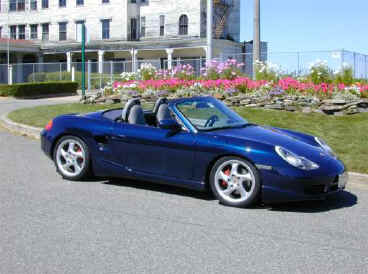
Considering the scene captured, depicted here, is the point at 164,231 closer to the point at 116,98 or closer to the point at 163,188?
the point at 163,188

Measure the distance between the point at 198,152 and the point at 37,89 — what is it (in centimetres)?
2829

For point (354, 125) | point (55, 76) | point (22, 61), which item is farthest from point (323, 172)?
point (22, 61)

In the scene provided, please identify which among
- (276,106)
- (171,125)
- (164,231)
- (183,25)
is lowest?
(164,231)

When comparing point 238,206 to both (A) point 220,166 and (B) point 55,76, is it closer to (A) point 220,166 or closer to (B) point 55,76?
(A) point 220,166

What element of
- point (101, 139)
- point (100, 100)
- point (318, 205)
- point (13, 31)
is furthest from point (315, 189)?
point (13, 31)

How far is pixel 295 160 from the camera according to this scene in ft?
21.0

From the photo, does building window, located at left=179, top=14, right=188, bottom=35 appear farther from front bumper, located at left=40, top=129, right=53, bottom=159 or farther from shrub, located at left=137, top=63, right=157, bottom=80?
front bumper, located at left=40, top=129, right=53, bottom=159

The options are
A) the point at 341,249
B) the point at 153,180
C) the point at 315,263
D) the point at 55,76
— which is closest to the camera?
the point at 315,263

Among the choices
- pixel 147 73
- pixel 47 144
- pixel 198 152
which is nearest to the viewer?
pixel 198 152

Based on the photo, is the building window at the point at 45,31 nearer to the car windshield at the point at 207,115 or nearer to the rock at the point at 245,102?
the rock at the point at 245,102

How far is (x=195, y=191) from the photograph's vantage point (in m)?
7.55

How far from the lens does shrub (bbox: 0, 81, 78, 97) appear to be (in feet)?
105

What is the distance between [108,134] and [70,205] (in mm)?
1318

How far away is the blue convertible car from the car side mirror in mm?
12
